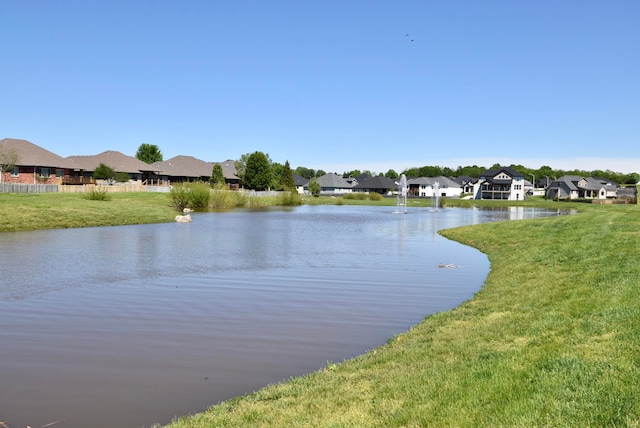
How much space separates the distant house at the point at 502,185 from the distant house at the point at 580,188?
37.7 ft

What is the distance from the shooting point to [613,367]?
23.9 ft

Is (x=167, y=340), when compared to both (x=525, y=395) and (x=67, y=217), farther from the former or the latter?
(x=67, y=217)

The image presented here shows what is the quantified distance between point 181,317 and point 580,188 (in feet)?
544

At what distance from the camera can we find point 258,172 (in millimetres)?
132000

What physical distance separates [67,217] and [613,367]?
47616 millimetres

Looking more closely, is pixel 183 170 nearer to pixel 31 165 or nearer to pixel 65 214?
pixel 31 165

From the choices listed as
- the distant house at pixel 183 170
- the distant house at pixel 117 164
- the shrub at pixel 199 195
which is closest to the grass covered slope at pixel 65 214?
the shrub at pixel 199 195

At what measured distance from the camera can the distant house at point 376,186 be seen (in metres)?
191

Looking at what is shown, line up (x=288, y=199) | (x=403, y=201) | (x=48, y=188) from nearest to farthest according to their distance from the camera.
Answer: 1. (x=48, y=188)
2. (x=288, y=199)
3. (x=403, y=201)

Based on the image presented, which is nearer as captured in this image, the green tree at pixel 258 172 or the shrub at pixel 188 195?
the shrub at pixel 188 195

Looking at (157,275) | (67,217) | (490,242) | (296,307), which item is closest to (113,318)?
(296,307)

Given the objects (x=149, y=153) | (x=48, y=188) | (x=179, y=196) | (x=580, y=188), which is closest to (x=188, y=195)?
(x=179, y=196)

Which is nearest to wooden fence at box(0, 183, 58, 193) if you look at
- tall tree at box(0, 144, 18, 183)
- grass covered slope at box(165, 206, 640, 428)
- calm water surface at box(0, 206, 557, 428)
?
tall tree at box(0, 144, 18, 183)

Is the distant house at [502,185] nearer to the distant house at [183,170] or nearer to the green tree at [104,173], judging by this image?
the distant house at [183,170]
